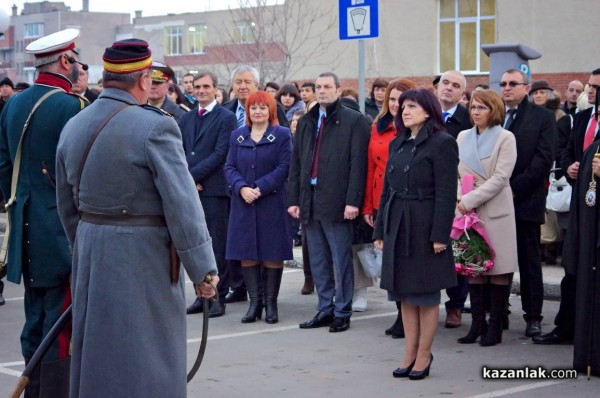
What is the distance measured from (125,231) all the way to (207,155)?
17.4ft

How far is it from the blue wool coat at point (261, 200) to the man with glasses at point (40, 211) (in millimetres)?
3335

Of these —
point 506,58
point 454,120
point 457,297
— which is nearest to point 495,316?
point 457,297

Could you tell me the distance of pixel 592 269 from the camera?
24.3 feet

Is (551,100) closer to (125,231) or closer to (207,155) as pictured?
(207,155)

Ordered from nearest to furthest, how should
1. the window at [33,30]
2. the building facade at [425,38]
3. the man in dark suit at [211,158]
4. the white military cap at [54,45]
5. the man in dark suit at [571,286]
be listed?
the white military cap at [54,45], the man in dark suit at [571,286], the man in dark suit at [211,158], the building facade at [425,38], the window at [33,30]

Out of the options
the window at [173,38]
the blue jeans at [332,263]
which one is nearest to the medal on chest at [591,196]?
the blue jeans at [332,263]

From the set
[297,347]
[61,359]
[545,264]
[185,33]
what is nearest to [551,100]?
[545,264]

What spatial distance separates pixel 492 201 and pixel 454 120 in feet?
4.07

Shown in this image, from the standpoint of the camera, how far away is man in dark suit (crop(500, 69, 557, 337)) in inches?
349

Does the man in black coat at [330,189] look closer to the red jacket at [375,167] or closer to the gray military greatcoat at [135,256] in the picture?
the red jacket at [375,167]

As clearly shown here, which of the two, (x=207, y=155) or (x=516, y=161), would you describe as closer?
(x=516, y=161)

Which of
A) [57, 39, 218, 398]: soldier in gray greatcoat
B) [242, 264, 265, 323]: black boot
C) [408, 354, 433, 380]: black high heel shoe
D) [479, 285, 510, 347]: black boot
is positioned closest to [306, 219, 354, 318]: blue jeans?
[242, 264, 265, 323]: black boot

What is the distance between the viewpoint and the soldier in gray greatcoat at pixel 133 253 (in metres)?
5.15

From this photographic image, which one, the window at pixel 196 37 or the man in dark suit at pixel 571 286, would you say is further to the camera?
the window at pixel 196 37
